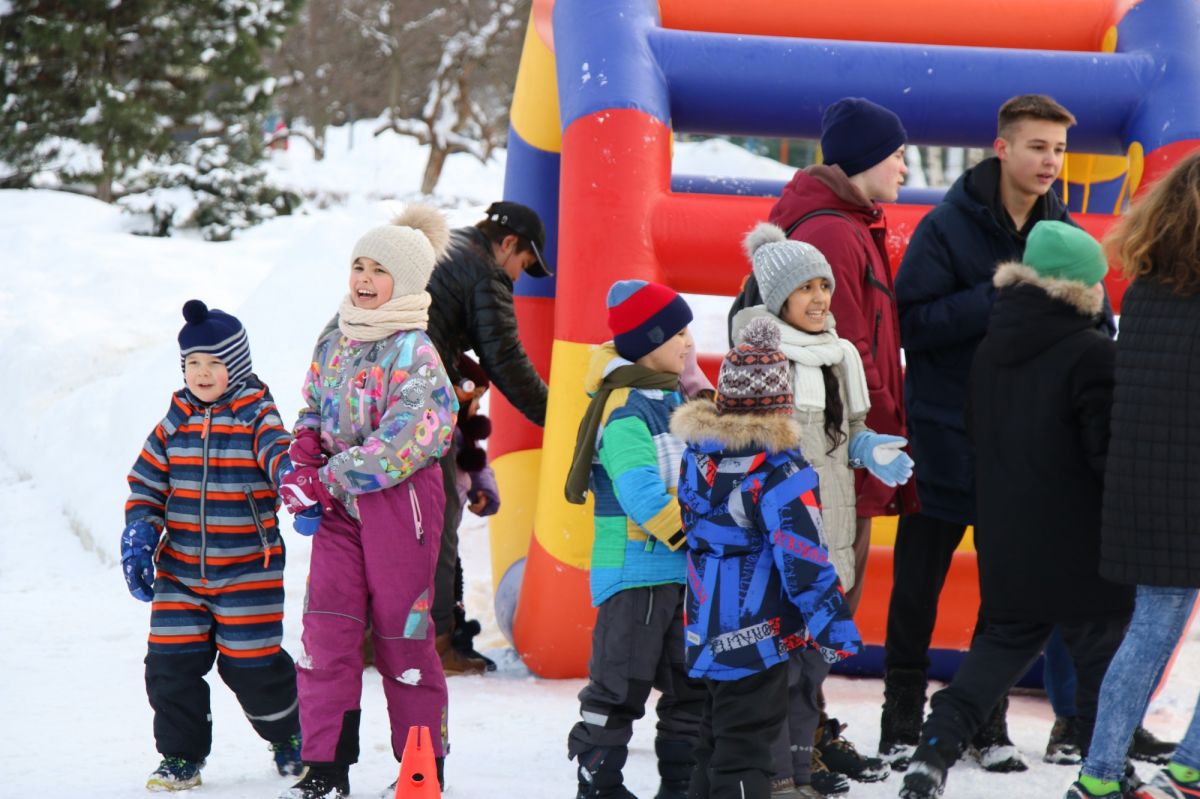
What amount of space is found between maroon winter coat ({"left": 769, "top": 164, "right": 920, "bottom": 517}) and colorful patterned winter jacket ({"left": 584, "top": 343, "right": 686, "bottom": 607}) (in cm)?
57

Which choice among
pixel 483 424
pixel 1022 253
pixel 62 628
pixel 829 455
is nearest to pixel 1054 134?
pixel 1022 253

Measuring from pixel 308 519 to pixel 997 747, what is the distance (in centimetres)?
212

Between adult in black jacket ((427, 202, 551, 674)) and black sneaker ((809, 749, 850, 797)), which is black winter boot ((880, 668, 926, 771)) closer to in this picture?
black sneaker ((809, 749, 850, 797))

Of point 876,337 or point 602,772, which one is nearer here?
point 602,772

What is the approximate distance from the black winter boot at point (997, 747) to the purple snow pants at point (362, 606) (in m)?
1.61

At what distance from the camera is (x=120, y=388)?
847 centimetres

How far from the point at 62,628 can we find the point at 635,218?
9.27 ft

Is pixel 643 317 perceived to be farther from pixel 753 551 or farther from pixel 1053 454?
pixel 1053 454

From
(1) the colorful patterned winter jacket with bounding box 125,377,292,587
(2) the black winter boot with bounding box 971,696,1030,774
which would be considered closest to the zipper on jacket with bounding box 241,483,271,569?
(1) the colorful patterned winter jacket with bounding box 125,377,292,587

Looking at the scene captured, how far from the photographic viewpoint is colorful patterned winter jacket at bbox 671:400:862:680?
10.4 ft

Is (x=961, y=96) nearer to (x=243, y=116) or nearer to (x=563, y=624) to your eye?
(x=563, y=624)

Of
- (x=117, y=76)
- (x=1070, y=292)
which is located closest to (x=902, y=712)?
(x=1070, y=292)

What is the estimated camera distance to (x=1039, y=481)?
143 inches

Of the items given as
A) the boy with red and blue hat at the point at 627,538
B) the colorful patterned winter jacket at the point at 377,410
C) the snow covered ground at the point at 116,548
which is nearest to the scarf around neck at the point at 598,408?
the boy with red and blue hat at the point at 627,538
